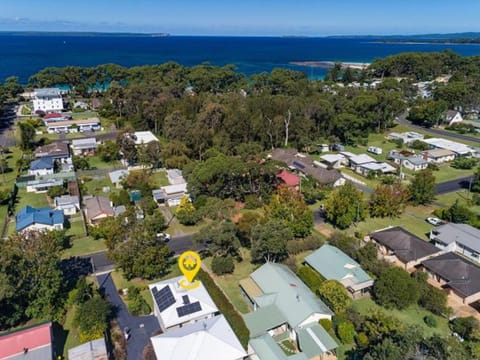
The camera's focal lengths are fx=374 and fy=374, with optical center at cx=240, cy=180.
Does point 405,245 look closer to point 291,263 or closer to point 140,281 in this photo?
point 291,263

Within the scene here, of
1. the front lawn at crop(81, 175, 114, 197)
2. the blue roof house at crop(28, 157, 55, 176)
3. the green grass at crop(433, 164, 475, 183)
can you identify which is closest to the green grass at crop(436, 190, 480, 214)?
the green grass at crop(433, 164, 475, 183)

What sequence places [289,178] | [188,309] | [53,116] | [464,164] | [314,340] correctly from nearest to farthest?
1. [314,340]
2. [188,309]
3. [289,178]
4. [464,164]
5. [53,116]

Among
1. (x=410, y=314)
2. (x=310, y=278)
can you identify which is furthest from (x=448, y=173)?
(x=310, y=278)

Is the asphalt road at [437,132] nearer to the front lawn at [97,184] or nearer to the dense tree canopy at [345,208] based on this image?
the dense tree canopy at [345,208]

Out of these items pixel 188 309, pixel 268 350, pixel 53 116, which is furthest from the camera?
pixel 53 116

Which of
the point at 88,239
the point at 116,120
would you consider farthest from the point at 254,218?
the point at 116,120

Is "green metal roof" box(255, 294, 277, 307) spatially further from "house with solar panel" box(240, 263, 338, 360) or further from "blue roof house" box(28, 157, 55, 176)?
"blue roof house" box(28, 157, 55, 176)

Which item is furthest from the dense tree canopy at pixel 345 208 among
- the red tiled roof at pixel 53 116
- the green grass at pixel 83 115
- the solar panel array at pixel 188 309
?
the red tiled roof at pixel 53 116
